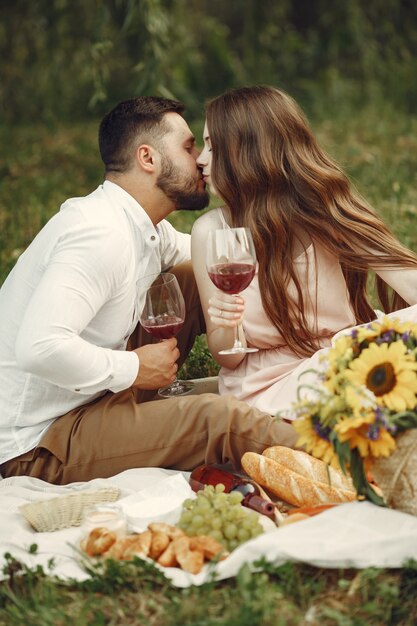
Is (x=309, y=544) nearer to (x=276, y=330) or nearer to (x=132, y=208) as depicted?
(x=276, y=330)

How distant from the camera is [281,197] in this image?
3934 mm

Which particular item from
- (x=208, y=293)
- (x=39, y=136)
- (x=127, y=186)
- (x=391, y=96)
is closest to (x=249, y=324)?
(x=208, y=293)

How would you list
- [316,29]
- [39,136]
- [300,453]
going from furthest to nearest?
[316,29]
[39,136]
[300,453]

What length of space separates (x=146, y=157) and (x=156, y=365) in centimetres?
91

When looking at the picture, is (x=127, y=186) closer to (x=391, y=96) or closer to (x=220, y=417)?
(x=220, y=417)

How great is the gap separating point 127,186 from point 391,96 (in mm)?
7585

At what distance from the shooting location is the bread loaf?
330cm

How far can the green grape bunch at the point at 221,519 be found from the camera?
296cm

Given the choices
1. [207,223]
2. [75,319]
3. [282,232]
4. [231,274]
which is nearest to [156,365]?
[75,319]

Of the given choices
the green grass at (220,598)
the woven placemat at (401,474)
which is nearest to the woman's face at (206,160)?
the woven placemat at (401,474)

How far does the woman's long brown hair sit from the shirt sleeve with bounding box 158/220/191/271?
0.53m

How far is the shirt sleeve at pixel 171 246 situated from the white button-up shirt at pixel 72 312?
0.46 m

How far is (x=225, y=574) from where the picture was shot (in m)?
2.77

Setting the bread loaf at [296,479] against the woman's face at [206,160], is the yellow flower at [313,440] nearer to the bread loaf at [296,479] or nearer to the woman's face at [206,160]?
the bread loaf at [296,479]
